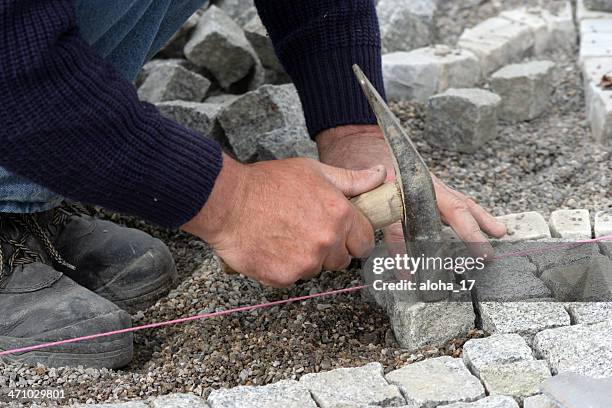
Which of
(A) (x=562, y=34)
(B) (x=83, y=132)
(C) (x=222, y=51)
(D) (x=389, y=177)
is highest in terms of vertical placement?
(B) (x=83, y=132)

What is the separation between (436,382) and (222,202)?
78 cm

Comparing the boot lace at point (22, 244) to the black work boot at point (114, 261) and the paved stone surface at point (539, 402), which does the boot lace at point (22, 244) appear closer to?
the black work boot at point (114, 261)

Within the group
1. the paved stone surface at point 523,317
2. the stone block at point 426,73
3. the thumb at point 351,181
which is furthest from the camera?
the stone block at point 426,73

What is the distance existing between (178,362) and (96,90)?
1.03 meters

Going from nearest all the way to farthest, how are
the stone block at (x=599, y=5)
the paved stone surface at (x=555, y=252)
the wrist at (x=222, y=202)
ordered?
the wrist at (x=222, y=202) → the paved stone surface at (x=555, y=252) → the stone block at (x=599, y=5)

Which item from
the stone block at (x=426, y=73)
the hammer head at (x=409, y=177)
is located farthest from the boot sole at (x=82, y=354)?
the stone block at (x=426, y=73)

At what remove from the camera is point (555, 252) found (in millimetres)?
3027

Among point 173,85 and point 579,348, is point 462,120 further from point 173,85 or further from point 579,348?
point 579,348

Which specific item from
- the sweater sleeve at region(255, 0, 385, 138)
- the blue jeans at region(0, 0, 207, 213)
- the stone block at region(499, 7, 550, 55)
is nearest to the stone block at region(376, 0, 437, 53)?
the stone block at region(499, 7, 550, 55)

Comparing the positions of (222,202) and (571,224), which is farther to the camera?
(571,224)

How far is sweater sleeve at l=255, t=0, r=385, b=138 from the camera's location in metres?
3.17

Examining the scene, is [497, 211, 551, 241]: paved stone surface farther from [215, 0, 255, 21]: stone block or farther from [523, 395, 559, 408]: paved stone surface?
[215, 0, 255, 21]: stone block

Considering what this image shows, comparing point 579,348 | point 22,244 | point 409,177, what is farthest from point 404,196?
point 22,244

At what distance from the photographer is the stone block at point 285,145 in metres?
3.80
